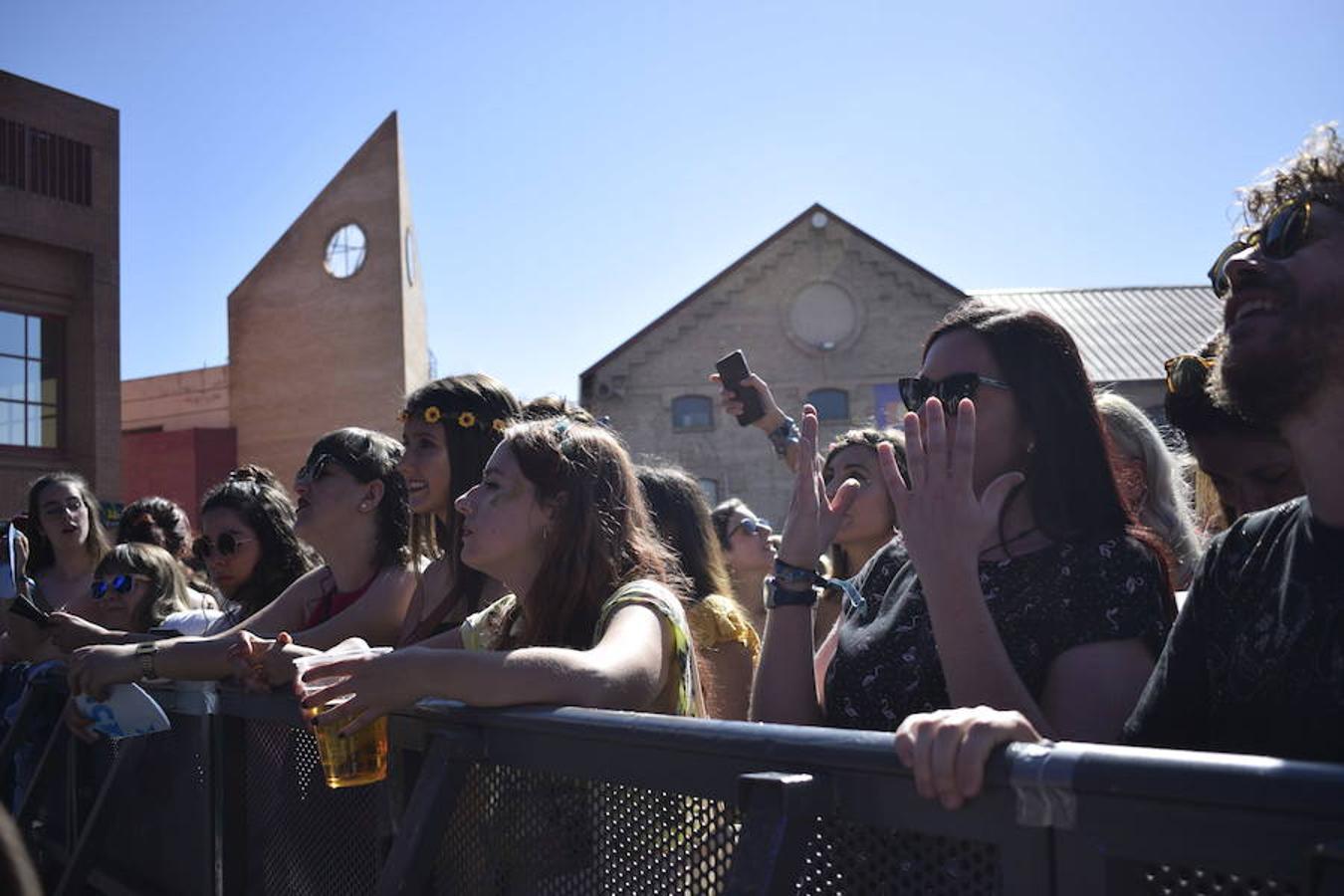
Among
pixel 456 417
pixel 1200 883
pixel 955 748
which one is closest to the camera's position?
pixel 1200 883

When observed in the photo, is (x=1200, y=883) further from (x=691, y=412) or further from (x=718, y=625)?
(x=691, y=412)

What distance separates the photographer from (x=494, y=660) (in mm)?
1969

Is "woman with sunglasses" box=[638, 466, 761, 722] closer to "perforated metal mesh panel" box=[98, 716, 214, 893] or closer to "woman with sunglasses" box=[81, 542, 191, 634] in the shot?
"perforated metal mesh panel" box=[98, 716, 214, 893]

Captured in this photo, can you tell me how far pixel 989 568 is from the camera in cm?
216

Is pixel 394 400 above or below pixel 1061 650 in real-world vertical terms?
above

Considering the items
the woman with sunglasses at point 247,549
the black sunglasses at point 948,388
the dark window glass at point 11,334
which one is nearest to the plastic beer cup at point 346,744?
the black sunglasses at point 948,388

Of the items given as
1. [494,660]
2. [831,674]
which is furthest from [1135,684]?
[494,660]

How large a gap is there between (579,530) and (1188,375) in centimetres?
148

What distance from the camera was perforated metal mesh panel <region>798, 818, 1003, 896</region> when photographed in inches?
50.3

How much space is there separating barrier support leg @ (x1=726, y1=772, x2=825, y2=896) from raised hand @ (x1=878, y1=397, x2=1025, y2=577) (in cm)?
60

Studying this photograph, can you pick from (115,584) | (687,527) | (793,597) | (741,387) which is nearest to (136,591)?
(115,584)

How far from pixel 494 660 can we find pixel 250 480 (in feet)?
11.5

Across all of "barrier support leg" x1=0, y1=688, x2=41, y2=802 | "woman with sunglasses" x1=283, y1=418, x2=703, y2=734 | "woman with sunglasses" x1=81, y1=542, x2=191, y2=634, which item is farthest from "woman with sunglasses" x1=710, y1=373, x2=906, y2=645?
"woman with sunglasses" x1=81, y1=542, x2=191, y2=634

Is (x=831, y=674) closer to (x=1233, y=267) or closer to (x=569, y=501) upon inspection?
(x=569, y=501)
